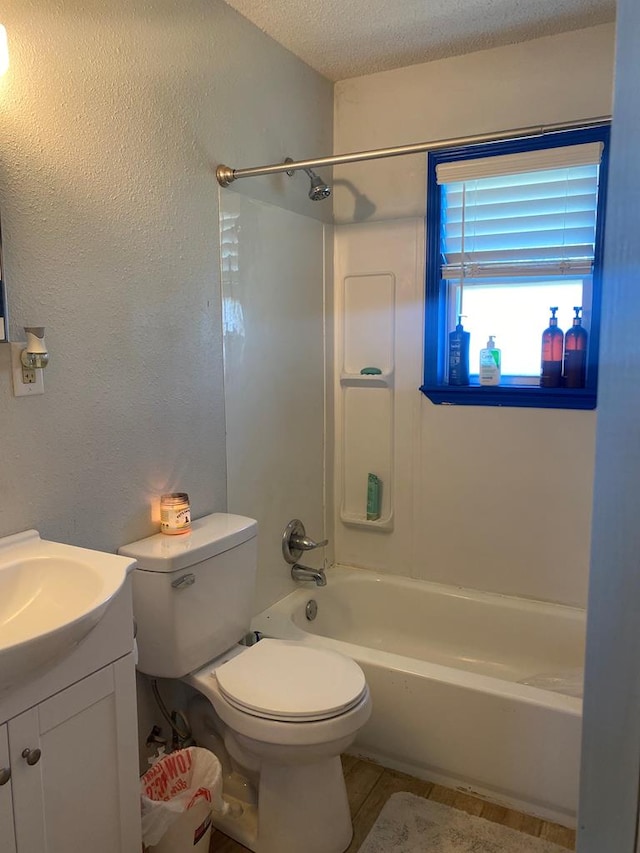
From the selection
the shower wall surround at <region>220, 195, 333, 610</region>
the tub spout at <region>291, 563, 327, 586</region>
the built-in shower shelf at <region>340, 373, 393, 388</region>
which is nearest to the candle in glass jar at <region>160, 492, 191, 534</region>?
the shower wall surround at <region>220, 195, 333, 610</region>

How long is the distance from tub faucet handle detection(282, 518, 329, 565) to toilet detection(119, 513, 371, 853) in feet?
1.99

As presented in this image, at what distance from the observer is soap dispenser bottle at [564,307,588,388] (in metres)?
2.40

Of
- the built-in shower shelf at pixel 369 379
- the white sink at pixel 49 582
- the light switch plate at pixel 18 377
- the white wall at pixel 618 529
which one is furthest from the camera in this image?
the built-in shower shelf at pixel 369 379

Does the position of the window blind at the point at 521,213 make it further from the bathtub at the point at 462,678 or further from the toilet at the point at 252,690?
the toilet at the point at 252,690

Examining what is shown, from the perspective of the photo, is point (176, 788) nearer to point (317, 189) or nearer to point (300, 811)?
point (300, 811)

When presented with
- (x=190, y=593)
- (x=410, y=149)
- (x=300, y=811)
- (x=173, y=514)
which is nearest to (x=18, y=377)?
(x=173, y=514)

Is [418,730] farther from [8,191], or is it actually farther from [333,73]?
[333,73]

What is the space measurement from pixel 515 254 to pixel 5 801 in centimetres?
229

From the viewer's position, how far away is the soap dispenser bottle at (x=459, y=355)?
261 cm

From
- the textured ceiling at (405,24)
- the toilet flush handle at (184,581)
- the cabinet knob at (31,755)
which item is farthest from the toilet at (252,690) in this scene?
the textured ceiling at (405,24)

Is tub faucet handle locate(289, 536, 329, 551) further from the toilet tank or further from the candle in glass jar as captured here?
the candle in glass jar

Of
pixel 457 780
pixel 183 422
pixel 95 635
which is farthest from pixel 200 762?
pixel 183 422

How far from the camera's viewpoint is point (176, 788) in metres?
1.75

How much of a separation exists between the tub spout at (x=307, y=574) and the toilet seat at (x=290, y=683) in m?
0.63
